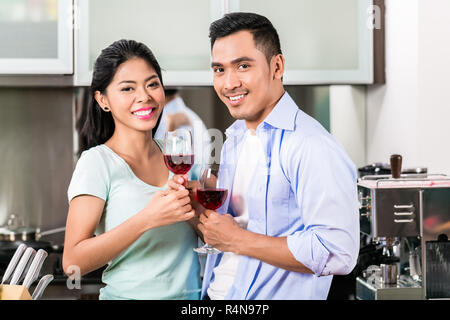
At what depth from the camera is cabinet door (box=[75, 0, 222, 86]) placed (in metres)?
1.28

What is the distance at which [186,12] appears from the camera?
1301 mm

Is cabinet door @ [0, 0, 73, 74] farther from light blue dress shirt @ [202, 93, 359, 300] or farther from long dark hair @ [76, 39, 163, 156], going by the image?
light blue dress shirt @ [202, 93, 359, 300]

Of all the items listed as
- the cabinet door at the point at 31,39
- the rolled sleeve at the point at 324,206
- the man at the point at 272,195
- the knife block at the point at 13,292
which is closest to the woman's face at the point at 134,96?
the man at the point at 272,195

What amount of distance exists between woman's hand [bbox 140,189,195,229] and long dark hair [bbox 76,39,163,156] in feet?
0.57

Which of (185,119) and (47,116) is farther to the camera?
(47,116)

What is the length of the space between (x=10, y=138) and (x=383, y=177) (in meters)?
1.05

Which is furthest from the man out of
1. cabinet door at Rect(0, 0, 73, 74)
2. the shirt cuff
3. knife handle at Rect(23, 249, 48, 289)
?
cabinet door at Rect(0, 0, 73, 74)

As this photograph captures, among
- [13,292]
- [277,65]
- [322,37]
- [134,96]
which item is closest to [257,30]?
[277,65]

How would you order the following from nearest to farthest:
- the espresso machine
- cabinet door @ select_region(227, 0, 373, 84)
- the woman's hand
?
1. the woman's hand
2. the espresso machine
3. cabinet door @ select_region(227, 0, 373, 84)

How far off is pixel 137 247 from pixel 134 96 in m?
0.25

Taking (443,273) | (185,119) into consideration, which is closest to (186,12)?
(185,119)

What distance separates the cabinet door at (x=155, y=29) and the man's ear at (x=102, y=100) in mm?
379
